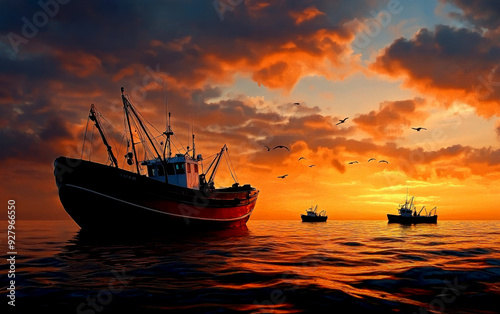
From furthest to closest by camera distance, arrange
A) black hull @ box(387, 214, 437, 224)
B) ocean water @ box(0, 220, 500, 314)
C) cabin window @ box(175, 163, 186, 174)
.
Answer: black hull @ box(387, 214, 437, 224)
cabin window @ box(175, 163, 186, 174)
ocean water @ box(0, 220, 500, 314)

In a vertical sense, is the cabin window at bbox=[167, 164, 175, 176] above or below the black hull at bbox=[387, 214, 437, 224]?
above

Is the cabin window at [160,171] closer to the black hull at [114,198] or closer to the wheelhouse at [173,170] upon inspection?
the wheelhouse at [173,170]

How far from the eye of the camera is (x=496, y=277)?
1238 centimetres

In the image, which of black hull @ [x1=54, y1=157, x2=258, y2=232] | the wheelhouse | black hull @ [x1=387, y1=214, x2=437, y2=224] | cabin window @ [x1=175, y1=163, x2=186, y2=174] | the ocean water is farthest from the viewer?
black hull @ [x1=387, y1=214, x2=437, y2=224]

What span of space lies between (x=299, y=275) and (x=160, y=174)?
95.0 ft

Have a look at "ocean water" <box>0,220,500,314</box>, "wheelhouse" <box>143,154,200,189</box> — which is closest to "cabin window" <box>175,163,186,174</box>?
"wheelhouse" <box>143,154,200,189</box>

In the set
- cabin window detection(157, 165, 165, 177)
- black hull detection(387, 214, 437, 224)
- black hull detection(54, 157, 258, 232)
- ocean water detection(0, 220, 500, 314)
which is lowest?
black hull detection(387, 214, 437, 224)

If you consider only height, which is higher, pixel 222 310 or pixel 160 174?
pixel 160 174

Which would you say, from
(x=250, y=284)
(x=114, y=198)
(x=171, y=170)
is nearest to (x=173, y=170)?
(x=171, y=170)

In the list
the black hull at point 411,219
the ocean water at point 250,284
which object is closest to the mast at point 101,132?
the ocean water at point 250,284

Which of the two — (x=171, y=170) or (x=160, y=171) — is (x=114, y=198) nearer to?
(x=160, y=171)

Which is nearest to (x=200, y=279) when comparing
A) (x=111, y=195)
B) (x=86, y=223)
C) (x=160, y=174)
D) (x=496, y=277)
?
(x=496, y=277)

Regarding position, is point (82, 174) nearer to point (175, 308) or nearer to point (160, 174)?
point (160, 174)

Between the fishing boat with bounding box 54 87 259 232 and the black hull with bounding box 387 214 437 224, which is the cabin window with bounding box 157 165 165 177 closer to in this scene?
the fishing boat with bounding box 54 87 259 232
